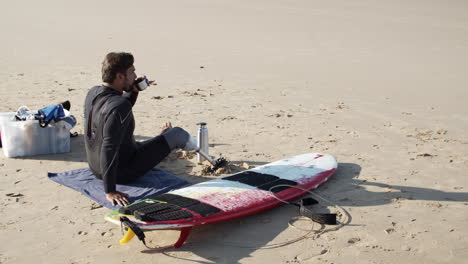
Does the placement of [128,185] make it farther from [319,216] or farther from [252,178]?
[319,216]

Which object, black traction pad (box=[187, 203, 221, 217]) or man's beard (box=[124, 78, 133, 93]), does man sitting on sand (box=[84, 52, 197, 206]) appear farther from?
black traction pad (box=[187, 203, 221, 217])

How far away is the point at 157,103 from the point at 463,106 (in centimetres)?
472

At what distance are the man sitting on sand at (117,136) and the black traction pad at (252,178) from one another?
0.51m

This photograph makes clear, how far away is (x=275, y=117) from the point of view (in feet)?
25.3

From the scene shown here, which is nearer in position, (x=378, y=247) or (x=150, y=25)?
(x=378, y=247)

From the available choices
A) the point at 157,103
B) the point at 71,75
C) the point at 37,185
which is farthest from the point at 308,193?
the point at 71,75

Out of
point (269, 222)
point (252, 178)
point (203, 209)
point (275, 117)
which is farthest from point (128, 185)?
point (275, 117)

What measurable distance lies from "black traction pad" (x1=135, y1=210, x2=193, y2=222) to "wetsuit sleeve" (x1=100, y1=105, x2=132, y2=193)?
22.5 inches

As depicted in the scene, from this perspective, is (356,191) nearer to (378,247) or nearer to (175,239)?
(378,247)

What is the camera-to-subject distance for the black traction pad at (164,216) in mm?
4059

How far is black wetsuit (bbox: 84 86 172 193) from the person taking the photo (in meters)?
4.48

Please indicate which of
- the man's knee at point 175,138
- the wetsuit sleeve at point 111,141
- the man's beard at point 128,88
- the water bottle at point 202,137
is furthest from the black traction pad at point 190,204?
the water bottle at point 202,137

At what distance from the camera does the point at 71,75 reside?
34.1 feet

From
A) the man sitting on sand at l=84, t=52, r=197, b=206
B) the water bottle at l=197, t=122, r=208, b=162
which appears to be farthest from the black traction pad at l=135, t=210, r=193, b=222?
the water bottle at l=197, t=122, r=208, b=162
